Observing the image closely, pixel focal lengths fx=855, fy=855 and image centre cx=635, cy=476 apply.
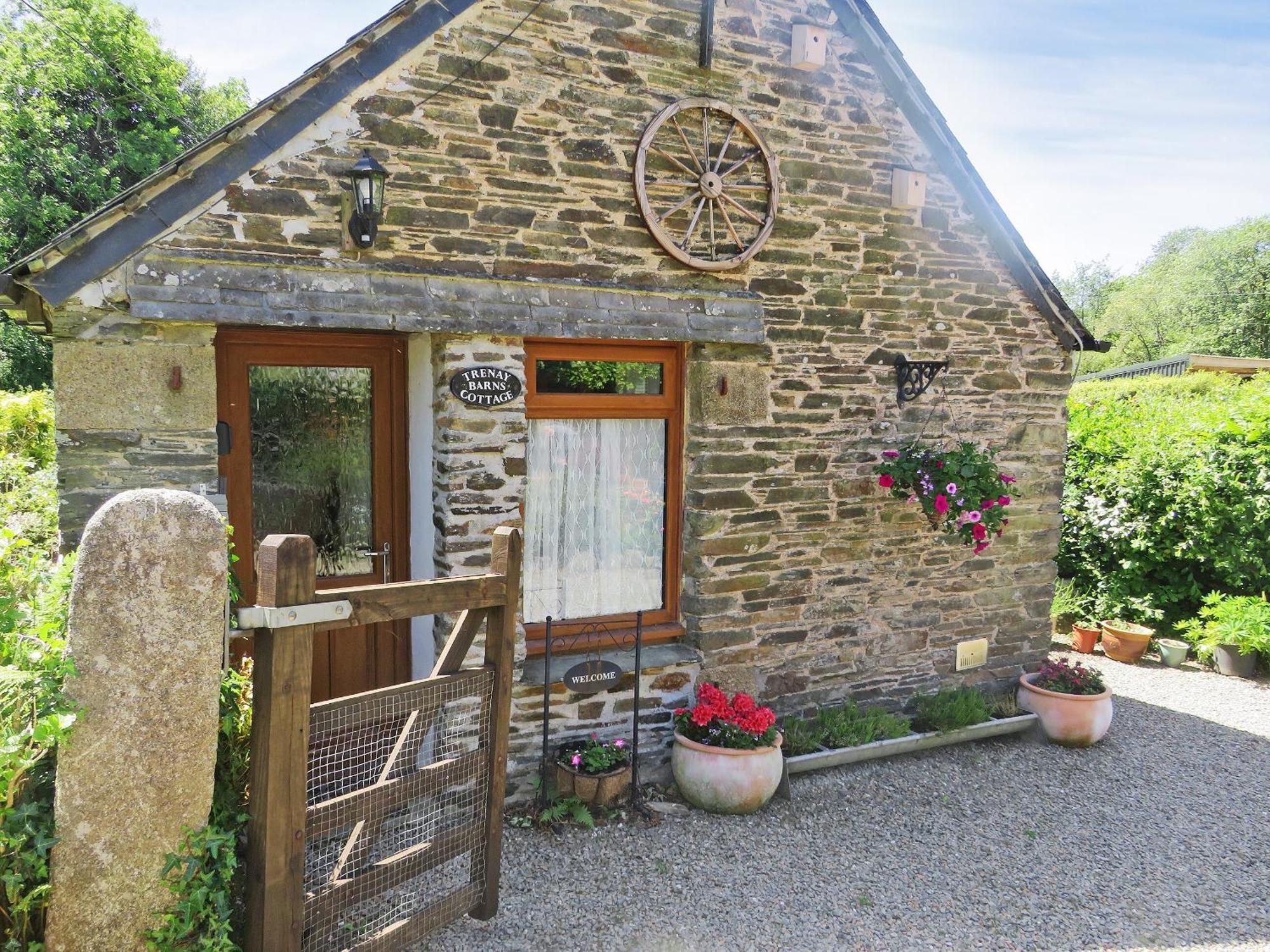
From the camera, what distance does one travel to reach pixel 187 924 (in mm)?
3021

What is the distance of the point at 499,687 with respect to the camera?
154 inches

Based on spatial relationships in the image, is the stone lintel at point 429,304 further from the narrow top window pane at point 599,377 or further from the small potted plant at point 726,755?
the small potted plant at point 726,755

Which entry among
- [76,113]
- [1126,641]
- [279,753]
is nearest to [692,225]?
[279,753]

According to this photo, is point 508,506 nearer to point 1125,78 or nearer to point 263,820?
point 263,820

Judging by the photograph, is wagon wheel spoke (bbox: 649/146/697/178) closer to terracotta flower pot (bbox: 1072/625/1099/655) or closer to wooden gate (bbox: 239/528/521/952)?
wooden gate (bbox: 239/528/521/952)

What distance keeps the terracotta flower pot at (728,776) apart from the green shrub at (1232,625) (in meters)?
6.04

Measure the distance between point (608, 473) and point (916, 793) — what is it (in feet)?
9.76

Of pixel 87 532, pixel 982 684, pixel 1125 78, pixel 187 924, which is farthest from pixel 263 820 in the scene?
pixel 1125 78

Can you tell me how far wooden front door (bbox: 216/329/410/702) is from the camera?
4840mm

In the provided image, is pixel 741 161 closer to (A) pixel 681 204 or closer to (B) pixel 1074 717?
(A) pixel 681 204

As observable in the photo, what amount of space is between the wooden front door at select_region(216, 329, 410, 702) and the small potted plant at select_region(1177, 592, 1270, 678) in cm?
811

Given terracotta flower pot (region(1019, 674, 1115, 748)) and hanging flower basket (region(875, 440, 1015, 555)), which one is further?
terracotta flower pot (region(1019, 674, 1115, 748))

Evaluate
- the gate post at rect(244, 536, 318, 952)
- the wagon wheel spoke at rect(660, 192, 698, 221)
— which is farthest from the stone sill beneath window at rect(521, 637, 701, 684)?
the wagon wheel spoke at rect(660, 192, 698, 221)

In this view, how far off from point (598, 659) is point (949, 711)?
2.90 m
